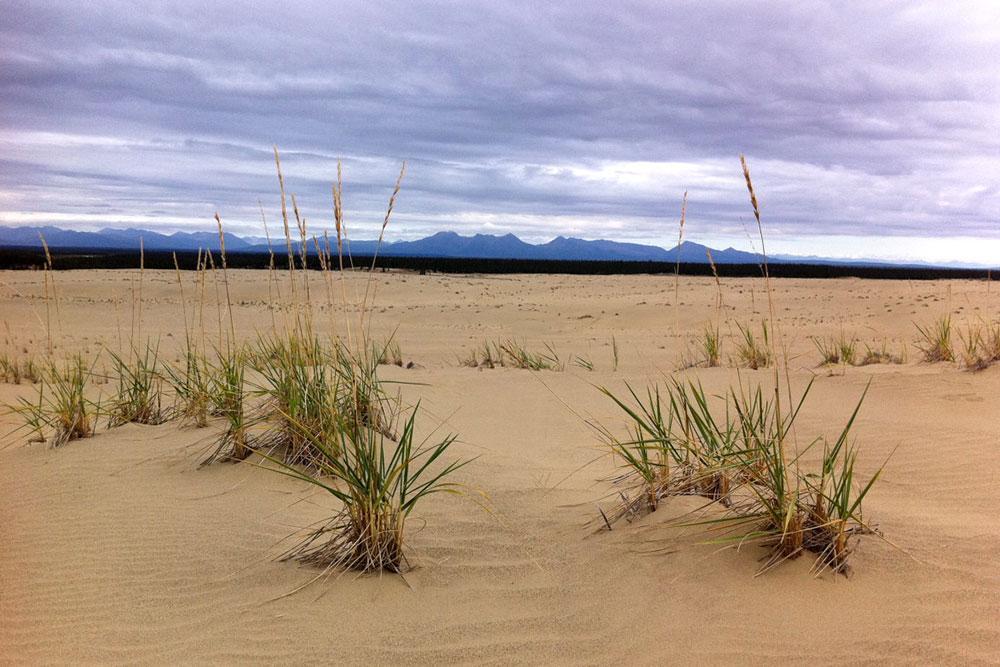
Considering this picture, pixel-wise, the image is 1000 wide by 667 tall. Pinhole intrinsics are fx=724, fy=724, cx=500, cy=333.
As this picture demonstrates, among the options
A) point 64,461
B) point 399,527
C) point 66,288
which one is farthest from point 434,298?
point 399,527

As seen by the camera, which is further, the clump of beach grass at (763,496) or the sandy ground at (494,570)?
the clump of beach grass at (763,496)

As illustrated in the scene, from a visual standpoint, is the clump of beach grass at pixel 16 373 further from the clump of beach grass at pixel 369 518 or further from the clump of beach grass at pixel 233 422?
the clump of beach grass at pixel 369 518

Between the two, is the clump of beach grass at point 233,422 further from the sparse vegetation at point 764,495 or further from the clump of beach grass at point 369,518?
the sparse vegetation at point 764,495

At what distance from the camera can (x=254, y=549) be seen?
10.8 ft

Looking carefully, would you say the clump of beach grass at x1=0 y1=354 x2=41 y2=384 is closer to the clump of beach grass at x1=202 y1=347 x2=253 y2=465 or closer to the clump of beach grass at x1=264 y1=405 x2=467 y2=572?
the clump of beach grass at x1=202 y1=347 x2=253 y2=465

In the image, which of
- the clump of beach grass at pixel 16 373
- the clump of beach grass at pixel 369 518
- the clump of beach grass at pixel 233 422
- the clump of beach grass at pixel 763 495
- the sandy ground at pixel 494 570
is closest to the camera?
the sandy ground at pixel 494 570

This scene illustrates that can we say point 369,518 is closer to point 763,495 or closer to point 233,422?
point 763,495

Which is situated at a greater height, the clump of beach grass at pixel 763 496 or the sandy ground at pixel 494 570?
the clump of beach grass at pixel 763 496

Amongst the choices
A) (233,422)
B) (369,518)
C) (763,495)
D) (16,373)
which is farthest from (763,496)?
(16,373)

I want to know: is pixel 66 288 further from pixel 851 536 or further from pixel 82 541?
pixel 851 536

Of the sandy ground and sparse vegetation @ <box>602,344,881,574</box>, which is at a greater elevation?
sparse vegetation @ <box>602,344,881,574</box>

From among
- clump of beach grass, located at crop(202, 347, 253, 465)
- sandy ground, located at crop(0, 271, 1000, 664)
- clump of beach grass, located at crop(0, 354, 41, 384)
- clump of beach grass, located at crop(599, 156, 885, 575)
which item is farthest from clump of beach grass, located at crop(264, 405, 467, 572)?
clump of beach grass, located at crop(0, 354, 41, 384)

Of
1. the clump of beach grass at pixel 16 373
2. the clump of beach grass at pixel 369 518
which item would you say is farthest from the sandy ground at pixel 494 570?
the clump of beach grass at pixel 16 373

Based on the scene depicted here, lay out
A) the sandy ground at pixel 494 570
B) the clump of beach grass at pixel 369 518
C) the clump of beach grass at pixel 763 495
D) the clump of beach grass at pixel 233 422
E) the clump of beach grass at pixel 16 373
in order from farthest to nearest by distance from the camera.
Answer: the clump of beach grass at pixel 16 373, the clump of beach grass at pixel 233 422, the clump of beach grass at pixel 369 518, the clump of beach grass at pixel 763 495, the sandy ground at pixel 494 570
